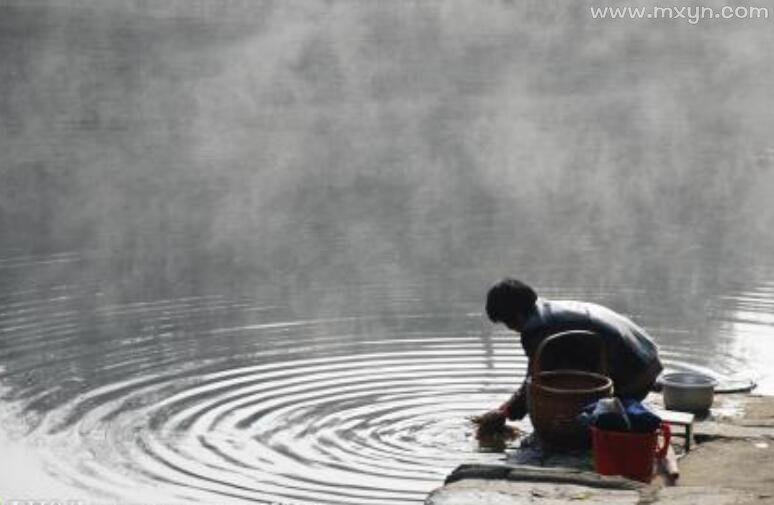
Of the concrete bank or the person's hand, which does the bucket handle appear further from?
the person's hand

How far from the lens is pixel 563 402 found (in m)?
9.45

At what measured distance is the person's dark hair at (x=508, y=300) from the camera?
9695mm

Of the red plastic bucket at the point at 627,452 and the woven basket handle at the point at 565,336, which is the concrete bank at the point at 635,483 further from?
the woven basket handle at the point at 565,336

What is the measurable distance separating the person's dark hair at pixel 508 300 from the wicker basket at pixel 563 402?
0.30 metres

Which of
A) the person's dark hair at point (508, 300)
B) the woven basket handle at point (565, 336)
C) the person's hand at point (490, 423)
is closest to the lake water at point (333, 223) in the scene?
the person's hand at point (490, 423)

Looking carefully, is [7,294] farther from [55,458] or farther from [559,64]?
[559,64]

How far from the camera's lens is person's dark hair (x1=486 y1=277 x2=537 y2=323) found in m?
9.70

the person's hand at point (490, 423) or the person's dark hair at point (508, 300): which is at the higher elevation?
the person's dark hair at point (508, 300)

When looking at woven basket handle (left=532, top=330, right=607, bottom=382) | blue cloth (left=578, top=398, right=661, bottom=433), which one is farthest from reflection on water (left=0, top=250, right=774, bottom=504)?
blue cloth (left=578, top=398, right=661, bottom=433)

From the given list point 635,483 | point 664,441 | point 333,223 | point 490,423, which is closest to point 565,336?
point 490,423

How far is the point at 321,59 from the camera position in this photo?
52188 millimetres

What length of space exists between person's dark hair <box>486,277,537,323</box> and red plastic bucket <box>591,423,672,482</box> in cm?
122

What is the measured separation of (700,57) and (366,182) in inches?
1091

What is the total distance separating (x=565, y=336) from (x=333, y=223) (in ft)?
50.7
